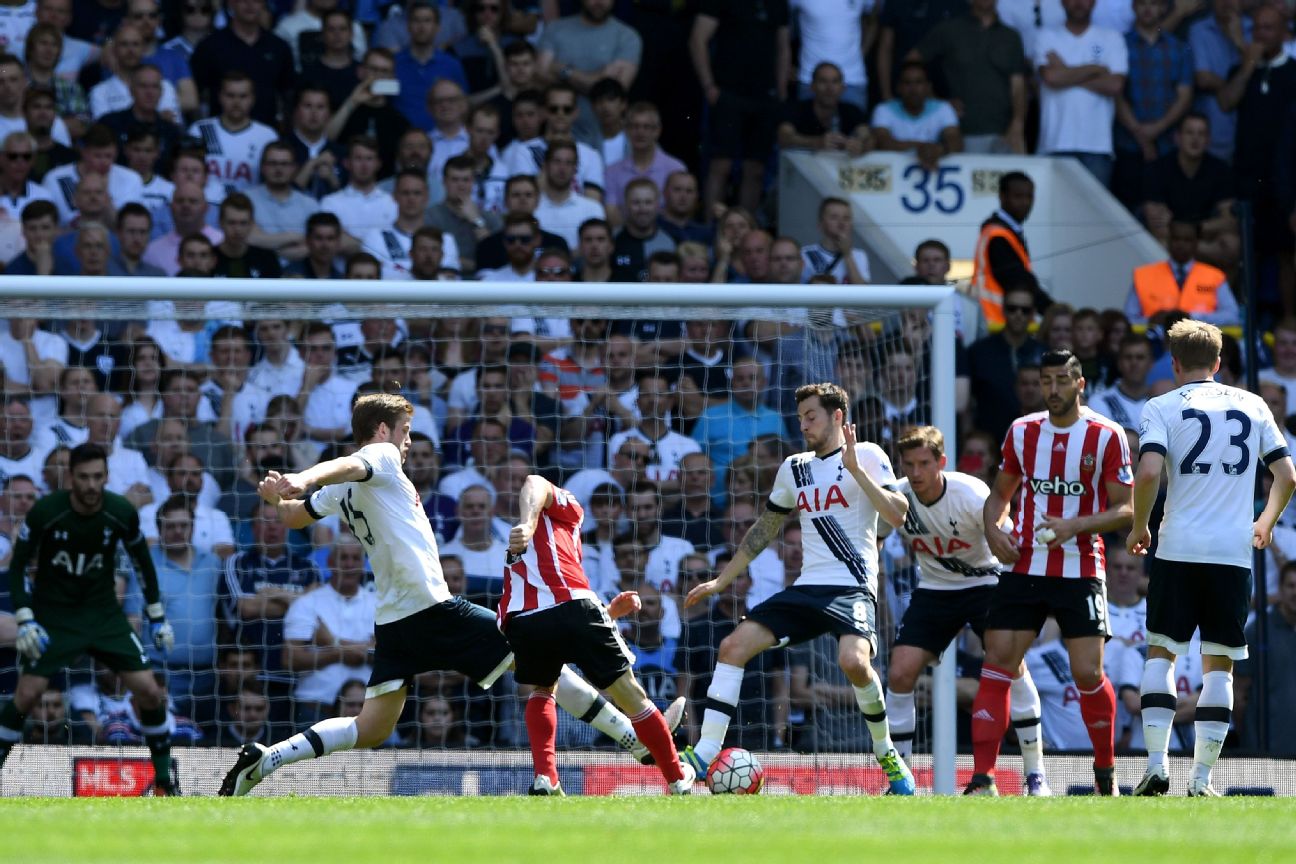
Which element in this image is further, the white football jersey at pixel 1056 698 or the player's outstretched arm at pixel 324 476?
the white football jersey at pixel 1056 698

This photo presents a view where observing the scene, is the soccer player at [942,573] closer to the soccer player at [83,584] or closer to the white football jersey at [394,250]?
the soccer player at [83,584]

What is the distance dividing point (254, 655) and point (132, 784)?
3.63ft

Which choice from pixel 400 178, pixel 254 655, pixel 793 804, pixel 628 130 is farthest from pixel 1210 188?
pixel 793 804

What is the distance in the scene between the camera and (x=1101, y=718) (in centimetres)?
932

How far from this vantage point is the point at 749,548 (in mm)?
9664

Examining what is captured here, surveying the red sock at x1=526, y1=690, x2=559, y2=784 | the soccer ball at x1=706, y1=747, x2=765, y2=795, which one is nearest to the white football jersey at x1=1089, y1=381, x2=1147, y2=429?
the soccer ball at x1=706, y1=747, x2=765, y2=795

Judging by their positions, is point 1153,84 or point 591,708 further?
point 1153,84

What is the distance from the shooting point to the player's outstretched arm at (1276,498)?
27.7 ft

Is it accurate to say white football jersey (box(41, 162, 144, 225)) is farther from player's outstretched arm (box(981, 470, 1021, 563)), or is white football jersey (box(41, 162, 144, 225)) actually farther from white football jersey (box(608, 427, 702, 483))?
player's outstretched arm (box(981, 470, 1021, 563))

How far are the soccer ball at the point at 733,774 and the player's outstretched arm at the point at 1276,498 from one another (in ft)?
8.13

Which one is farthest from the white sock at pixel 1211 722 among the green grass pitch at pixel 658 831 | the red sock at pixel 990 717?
the red sock at pixel 990 717

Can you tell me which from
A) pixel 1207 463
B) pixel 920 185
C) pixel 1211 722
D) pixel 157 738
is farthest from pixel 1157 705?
pixel 920 185

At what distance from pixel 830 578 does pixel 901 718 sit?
1.10 meters

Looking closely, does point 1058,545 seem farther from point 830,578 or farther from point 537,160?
point 537,160
